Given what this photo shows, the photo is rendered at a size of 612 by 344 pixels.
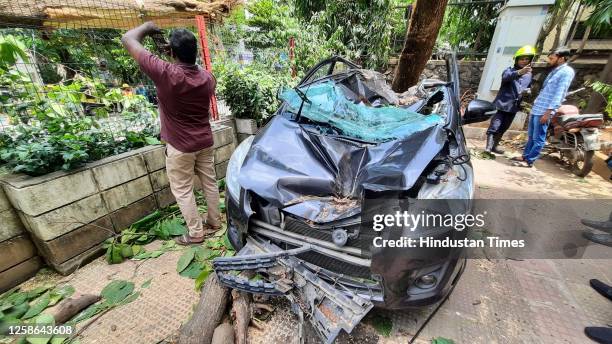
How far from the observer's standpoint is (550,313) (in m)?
2.01

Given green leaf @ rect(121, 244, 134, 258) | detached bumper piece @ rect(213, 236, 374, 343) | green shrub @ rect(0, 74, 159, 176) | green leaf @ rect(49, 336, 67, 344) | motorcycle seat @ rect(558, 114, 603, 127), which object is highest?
green shrub @ rect(0, 74, 159, 176)

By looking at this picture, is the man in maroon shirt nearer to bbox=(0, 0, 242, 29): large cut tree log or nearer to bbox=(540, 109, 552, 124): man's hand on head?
bbox=(0, 0, 242, 29): large cut tree log

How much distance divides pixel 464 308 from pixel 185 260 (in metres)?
2.38

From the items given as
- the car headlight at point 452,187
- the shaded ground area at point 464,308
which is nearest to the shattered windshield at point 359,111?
the car headlight at point 452,187

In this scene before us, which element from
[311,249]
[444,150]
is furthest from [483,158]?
[311,249]

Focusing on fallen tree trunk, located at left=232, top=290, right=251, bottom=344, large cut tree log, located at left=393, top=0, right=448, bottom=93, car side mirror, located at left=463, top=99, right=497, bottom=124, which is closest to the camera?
fallen tree trunk, located at left=232, top=290, right=251, bottom=344

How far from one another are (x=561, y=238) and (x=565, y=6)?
7.46 m

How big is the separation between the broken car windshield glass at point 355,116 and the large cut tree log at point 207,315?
1551 millimetres

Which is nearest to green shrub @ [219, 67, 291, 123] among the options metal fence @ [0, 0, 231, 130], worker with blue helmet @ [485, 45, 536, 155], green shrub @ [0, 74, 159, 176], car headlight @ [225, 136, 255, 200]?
metal fence @ [0, 0, 231, 130]

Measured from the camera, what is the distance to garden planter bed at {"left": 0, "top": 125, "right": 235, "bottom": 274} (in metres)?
2.21

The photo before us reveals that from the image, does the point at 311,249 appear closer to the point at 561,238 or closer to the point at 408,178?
the point at 408,178

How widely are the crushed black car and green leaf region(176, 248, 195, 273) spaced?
2.37 feet

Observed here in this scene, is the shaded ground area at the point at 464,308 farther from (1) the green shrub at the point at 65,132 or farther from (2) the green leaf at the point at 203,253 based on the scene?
(1) the green shrub at the point at 65,132

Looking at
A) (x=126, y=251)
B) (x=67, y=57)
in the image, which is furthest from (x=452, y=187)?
(x=67, y=57)
